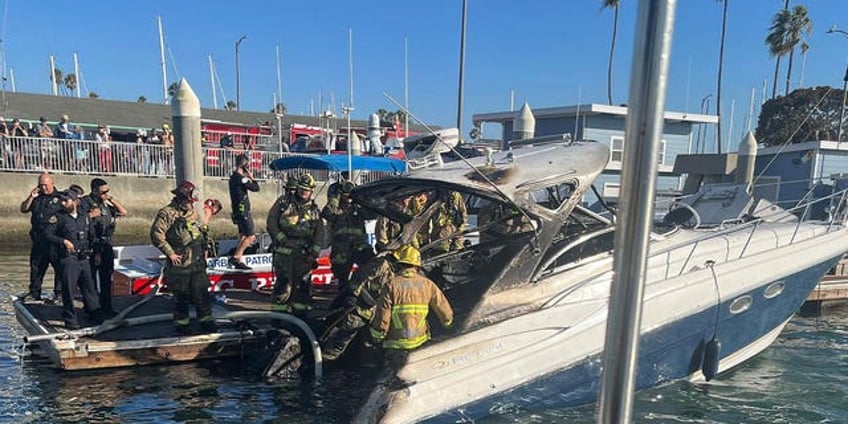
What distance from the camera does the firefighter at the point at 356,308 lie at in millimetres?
6289

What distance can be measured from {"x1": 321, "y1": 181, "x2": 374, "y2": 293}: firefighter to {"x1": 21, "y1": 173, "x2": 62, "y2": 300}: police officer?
3.07m

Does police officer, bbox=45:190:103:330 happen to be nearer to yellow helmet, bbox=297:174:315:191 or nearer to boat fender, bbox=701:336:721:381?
yellow helmet, bbox=297:174:315:191

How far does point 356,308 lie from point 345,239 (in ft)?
4.86

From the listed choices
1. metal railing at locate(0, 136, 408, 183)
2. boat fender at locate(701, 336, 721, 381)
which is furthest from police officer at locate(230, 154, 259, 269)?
metal railing at locate(0, 136, 408, 183)

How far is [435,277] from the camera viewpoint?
6.46 meters

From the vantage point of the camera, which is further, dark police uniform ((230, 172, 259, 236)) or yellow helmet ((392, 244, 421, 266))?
dark police uniform ((230, 172, 259, 236))

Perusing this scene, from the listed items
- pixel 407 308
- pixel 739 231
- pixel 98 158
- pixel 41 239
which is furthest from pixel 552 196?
pixel 98 158

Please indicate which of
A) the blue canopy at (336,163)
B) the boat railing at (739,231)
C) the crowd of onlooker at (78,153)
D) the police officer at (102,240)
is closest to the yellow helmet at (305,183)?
the blue canopy at (336,163)

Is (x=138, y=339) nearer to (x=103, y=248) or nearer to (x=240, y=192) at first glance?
(x=103, y=248)

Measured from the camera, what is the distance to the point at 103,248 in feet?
23.6

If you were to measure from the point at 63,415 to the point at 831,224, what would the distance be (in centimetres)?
871

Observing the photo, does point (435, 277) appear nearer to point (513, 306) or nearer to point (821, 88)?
point (513, 306)

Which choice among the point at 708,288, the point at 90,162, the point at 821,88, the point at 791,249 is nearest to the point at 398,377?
the point at 708,288

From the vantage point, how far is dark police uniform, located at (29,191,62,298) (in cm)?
679
